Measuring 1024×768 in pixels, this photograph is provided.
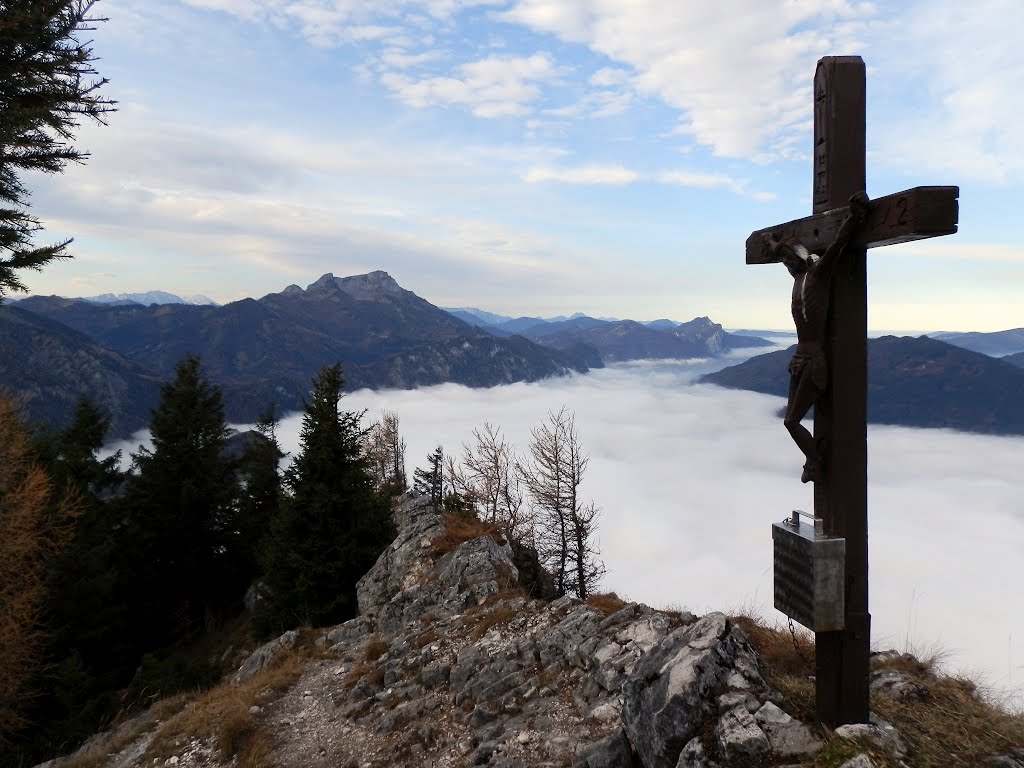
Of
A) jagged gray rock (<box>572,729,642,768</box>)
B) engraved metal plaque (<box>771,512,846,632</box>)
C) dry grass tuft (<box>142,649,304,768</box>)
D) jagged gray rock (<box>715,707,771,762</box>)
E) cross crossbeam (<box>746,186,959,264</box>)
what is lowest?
dry grass tuft (<box>142,649,304,768</box>)

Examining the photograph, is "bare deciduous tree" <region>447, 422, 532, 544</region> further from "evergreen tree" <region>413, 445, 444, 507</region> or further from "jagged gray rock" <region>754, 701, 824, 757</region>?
"jagged gray rock" <region>754, 701, 824, 757</region>

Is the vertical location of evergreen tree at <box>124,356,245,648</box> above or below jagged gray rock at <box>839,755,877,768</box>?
below

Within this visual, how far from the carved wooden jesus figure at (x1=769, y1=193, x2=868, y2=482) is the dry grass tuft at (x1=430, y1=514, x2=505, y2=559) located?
13322 millimetres

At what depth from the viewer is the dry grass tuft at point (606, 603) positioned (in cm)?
1095

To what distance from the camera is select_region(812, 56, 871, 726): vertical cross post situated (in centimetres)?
523

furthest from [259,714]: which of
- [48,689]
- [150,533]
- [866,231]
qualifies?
[150,533]

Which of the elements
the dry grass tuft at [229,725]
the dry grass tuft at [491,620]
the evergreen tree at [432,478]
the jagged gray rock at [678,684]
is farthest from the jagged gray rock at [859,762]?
the evergreen tree at [432,478]

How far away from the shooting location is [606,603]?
11500 mm

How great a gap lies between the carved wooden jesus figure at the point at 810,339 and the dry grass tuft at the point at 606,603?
258 inches

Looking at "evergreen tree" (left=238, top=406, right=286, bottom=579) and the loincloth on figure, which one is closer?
the loincloth on figure

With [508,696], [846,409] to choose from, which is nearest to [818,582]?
[846,409]

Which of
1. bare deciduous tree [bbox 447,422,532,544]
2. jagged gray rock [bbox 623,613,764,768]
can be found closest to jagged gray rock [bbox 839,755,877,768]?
jagged gray rock [bbox 623,613,764,768]

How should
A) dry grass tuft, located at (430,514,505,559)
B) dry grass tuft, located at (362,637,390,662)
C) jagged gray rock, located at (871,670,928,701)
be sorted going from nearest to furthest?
jagged gray rock, located at (871,670,928,701)
dry grass tuft, located at (362,637,390,662)
dry grass tuft, located at (430,514,505,559)

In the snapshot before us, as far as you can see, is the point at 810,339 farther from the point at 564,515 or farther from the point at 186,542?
the point at 186,542
